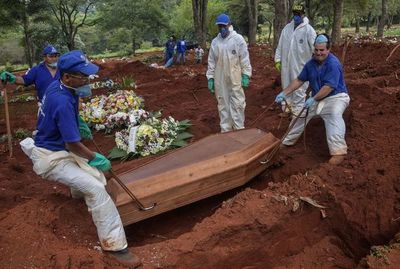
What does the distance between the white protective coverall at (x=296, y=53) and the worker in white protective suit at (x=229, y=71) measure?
101 cm

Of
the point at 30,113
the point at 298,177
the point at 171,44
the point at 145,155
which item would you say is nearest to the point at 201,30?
the point at 171,44

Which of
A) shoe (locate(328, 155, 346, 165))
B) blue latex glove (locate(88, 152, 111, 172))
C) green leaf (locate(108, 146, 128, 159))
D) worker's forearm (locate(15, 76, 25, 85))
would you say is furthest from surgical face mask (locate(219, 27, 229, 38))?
blue latex glove (locate(88, 152, 111, 172))

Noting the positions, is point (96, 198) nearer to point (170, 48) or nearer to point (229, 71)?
point (229, 71)

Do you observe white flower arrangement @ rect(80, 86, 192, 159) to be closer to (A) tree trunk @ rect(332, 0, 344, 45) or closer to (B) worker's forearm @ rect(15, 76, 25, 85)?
(B) worker's forearm @ rect(15, 76, 25, 85)

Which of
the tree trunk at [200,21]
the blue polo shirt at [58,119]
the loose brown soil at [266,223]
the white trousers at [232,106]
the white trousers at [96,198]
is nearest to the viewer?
the blue polo shirt at [58,119]

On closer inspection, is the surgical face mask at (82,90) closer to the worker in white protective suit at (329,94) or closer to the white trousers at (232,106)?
the worker in white protective suit at (329,94)

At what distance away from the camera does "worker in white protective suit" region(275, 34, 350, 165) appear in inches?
214

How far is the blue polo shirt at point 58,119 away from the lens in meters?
3.49

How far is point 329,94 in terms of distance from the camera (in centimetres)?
568

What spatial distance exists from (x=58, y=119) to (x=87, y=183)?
64 centimetres

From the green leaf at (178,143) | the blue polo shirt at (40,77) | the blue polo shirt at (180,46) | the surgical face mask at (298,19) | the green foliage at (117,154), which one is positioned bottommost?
the green foliage at (117,154)

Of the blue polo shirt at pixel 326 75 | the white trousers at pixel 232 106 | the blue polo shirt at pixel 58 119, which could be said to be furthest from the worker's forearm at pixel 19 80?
the blue polo shirt at pixel 326 75

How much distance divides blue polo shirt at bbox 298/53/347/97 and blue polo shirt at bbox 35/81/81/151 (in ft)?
10.8

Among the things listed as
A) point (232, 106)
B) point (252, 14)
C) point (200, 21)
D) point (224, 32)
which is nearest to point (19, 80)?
point (224, 32)
